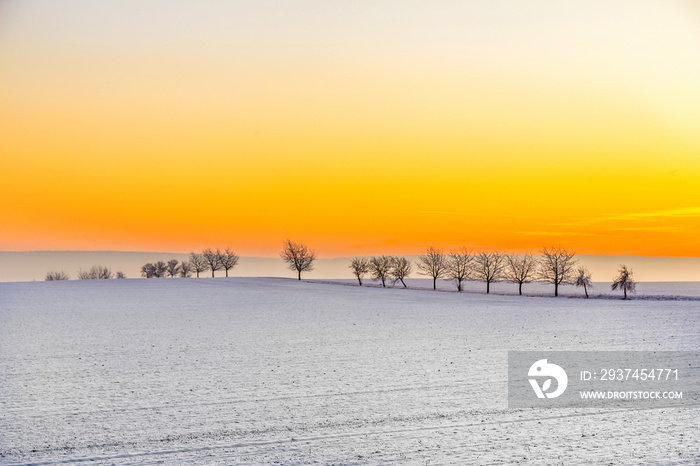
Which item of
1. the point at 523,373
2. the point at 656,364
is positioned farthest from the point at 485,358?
the point at 656,364

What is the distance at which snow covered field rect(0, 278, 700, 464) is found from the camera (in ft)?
30.2

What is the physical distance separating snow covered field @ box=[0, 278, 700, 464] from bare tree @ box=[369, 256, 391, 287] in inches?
2866

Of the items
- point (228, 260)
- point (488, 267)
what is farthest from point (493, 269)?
point (228, 260)

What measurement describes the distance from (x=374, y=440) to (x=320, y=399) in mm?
2998

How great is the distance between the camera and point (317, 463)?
8.69 meters

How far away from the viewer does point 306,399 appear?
41.2ft

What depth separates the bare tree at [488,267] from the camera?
285 ft

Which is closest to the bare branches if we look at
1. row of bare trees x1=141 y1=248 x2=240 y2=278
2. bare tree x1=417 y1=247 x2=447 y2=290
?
row of bare trees x1=141 y1=248 x2=240 y2=278

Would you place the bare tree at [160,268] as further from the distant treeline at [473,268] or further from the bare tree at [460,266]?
the bare tree at [460,266]

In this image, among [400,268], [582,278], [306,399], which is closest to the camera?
[306,399]

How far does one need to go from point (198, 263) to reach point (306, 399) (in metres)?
118

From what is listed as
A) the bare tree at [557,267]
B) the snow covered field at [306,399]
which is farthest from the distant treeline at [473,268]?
the snow covered field at [306,399]

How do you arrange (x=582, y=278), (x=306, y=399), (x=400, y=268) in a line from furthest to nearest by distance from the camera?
(x=400, y=268)
(x=582, y=278)
(x=306, y=399)

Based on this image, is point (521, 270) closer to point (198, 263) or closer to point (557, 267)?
point (557, 267)
